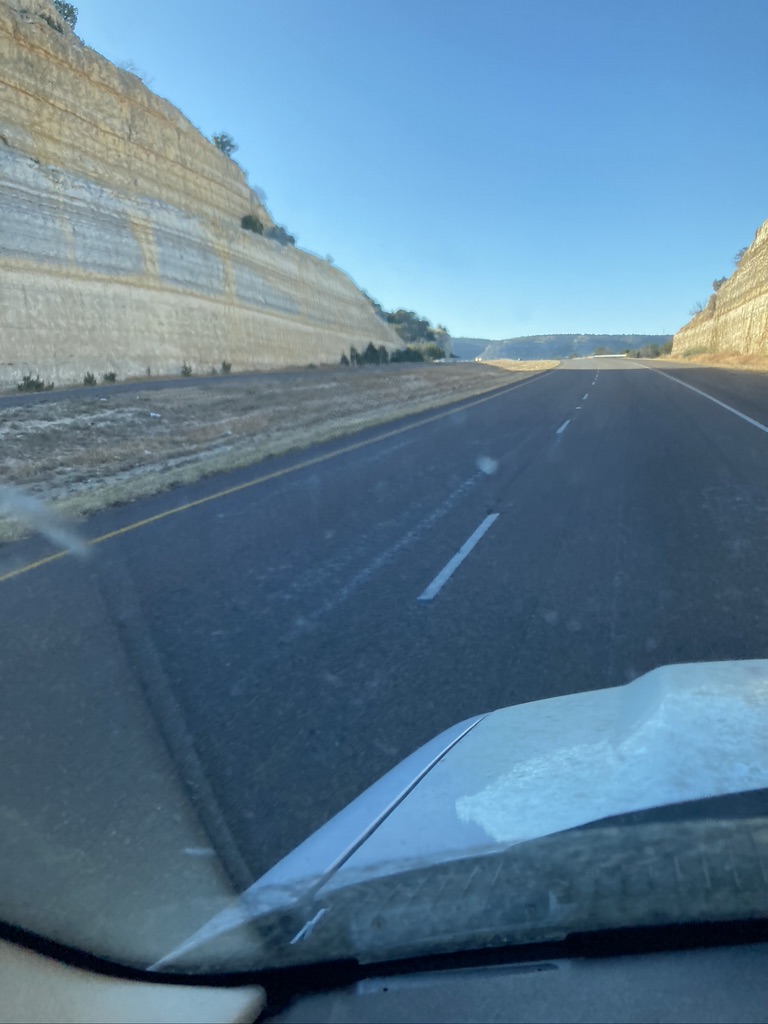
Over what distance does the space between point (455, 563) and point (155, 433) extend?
47.4ft

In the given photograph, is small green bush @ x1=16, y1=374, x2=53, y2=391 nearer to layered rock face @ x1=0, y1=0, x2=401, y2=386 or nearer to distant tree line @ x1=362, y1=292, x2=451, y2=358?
layered rock face @ x1=0, y1=0, x2=401, y2=386

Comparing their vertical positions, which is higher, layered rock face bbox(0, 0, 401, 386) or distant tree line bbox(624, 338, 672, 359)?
layered rock face bbox(0, 0, 401, 386)

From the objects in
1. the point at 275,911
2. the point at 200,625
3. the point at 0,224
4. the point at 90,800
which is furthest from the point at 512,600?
the point at 0,224

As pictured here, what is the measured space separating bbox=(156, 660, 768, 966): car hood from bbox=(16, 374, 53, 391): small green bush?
3033 centimetres

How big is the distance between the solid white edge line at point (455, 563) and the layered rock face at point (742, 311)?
56.6m

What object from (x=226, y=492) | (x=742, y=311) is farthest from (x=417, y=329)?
(x=226, y=492)

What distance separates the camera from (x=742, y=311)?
71.3m

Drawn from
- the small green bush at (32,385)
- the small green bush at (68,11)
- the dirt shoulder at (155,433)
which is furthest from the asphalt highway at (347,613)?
the small green bush at (68,11)

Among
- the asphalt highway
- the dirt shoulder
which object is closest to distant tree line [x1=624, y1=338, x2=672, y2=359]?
the dirt shoulder

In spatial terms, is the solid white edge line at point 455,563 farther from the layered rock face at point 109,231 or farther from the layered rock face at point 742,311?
the layered rock face at point 742,311

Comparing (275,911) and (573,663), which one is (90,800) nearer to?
(275,911)

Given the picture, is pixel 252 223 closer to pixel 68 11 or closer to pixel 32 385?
pixel 68 11

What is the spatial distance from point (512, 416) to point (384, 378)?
2302 centimetres

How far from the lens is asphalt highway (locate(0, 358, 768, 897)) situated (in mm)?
4738
